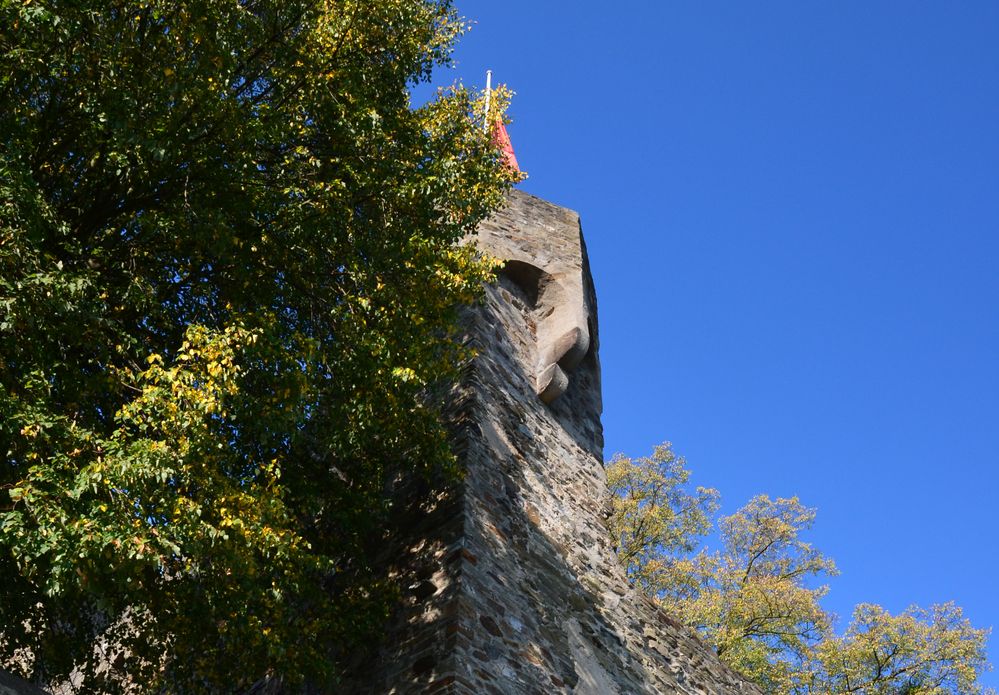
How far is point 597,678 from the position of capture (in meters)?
7.88

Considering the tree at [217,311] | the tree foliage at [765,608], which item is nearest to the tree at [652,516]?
the tree foliage at [765,608]

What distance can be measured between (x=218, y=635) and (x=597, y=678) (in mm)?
3153

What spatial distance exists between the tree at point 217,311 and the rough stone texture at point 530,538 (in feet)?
1.55

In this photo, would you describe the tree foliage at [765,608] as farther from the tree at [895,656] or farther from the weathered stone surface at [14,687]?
the weathered stone surface at [14,687]

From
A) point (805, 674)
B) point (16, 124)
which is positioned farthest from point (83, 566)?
point (805, 674)

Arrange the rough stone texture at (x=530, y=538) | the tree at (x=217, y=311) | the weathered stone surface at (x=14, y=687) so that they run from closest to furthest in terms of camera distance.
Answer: the weathered stone surface at (x=14, y=687), the tree at (x=217, y=311), the rough stone texture at (x=530, y=538)

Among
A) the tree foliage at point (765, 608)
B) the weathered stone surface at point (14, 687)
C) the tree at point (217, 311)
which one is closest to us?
the weathered stone surface at point (14, 687)

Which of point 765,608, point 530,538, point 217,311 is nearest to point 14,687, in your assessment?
point 217,311

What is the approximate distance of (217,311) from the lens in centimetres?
685

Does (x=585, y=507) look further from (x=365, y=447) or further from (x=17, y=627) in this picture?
(x=17, y=627)

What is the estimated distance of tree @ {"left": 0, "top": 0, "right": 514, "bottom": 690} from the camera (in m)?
5.12

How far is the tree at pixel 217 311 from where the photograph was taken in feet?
16.8

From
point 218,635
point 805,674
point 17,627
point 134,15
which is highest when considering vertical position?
point 805,674

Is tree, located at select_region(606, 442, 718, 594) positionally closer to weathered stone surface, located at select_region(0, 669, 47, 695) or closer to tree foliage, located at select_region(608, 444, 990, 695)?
tree foliage, located at select_region(608, 444, 990, 695)
